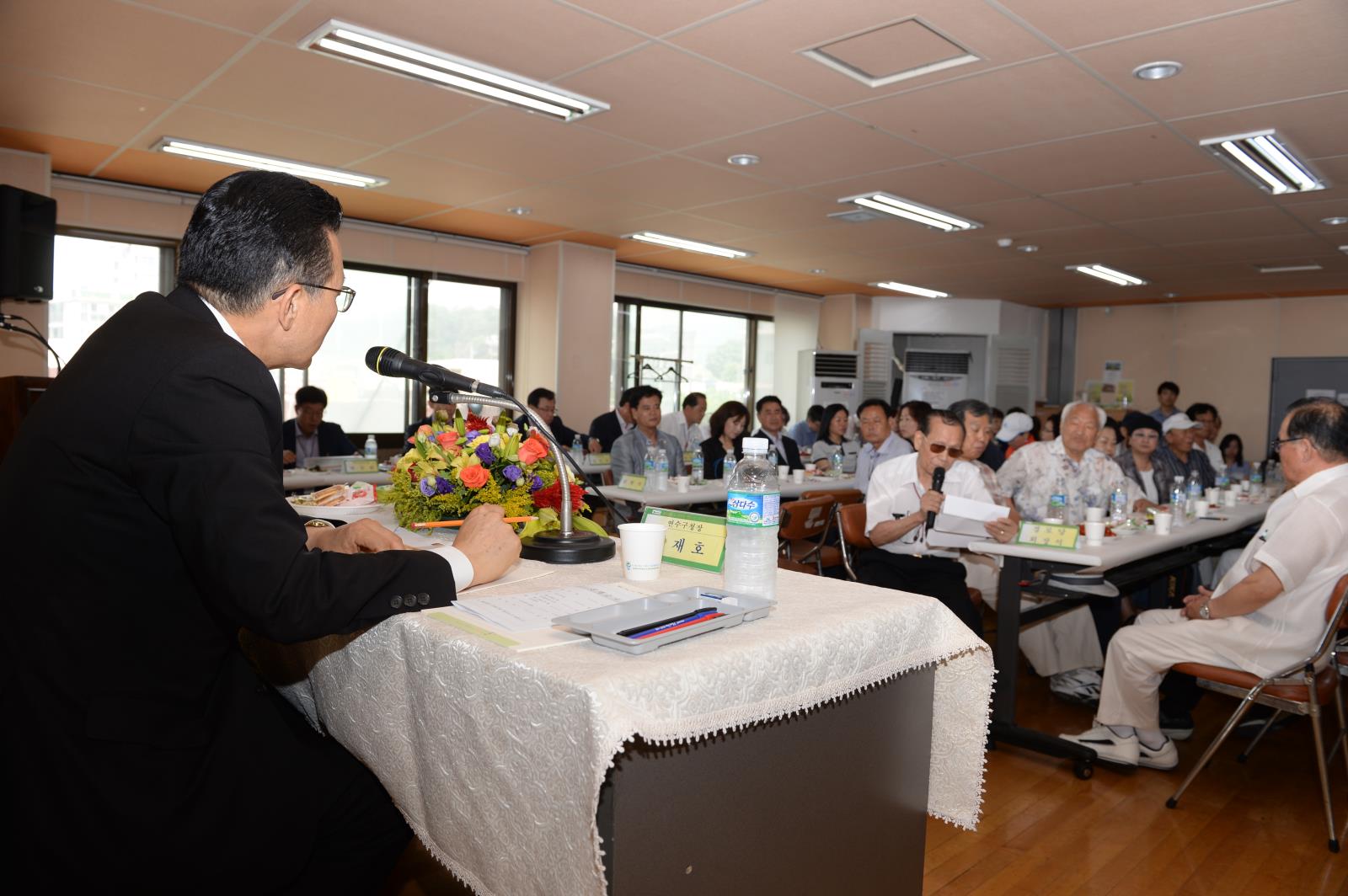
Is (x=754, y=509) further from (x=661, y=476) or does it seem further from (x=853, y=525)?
(x=661, y=476)

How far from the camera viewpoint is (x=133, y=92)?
15.3 ft

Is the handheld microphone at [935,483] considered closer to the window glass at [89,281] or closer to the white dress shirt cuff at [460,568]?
the white dress shirt cuff at [460,568]

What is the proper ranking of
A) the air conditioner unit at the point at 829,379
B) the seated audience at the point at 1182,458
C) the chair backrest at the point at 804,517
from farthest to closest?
1. the air conditioner unit at the point at 829,379
2. the seated audience at the point at 1182,458
3. the chair backrest at the point at 804,517

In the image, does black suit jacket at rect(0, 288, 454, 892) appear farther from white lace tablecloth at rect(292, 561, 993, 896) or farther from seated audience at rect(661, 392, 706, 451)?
seated audience at rect(661, 392, 706, 451)

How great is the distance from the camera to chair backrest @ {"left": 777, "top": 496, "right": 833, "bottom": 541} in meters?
4.37

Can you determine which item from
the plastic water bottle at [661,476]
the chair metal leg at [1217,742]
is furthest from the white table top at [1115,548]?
the plastic water bottle at [661,476]

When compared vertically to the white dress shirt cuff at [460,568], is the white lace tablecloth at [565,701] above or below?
below

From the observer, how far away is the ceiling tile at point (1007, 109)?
4.06 m

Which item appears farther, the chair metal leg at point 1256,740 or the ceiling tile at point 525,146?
the ceiling tile at point 525,146

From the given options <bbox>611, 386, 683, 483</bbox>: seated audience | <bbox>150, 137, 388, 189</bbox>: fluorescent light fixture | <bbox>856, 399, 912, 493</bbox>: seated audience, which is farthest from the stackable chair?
<bbox>150, 137, 388, 189</bbox>: fluorescent light fixture

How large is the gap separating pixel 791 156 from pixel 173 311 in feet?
15.5

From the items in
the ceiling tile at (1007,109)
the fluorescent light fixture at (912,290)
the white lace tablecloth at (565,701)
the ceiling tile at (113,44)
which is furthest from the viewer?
the fluorescent light fixture at (912,290)

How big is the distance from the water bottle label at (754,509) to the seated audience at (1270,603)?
7.54 ft

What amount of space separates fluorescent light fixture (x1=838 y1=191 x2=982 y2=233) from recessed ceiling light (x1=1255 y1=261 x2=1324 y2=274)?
3738 millimetres
